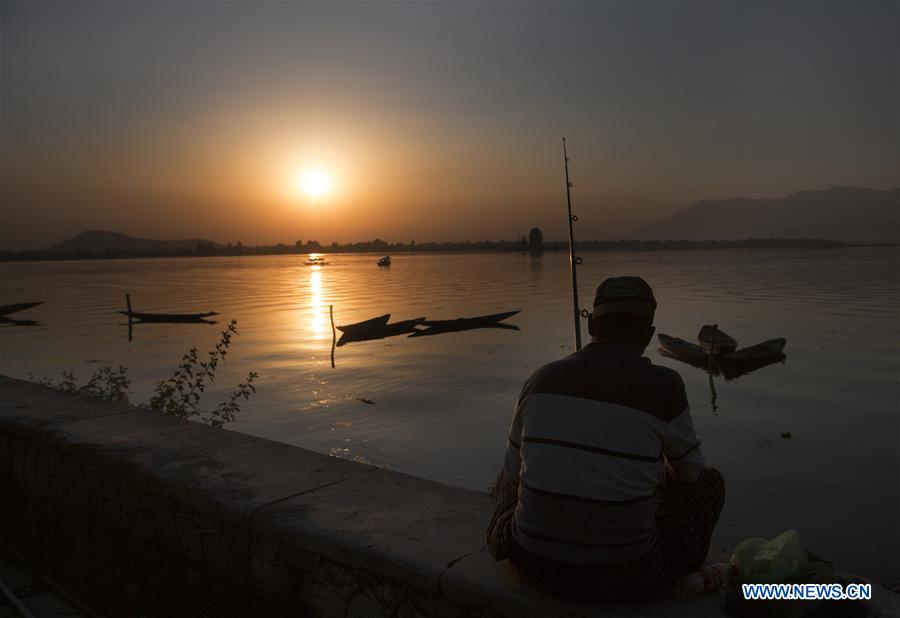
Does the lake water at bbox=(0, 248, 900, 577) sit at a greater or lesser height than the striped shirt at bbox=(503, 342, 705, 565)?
lesser

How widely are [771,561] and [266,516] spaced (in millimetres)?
2323

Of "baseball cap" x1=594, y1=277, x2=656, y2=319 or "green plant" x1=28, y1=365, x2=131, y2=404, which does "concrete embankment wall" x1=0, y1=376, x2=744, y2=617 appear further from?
"green plant" x1=28, y1=365, x2=131, y2=404

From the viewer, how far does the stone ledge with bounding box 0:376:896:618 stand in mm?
2805

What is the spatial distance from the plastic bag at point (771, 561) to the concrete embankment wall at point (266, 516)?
0.59ft

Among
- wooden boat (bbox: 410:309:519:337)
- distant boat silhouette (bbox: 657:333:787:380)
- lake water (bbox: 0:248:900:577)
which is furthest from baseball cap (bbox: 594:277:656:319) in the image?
wooden boat (bbox: 410:309:519:337)

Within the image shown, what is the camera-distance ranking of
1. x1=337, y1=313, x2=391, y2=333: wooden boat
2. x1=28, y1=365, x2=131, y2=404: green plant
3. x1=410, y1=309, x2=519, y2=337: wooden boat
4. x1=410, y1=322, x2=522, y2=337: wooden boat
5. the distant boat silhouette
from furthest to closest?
x1=410, y1=309, x2=519, y2=337: wooden boat < x1=410, y1=322, x2=522, y2=337: wooden boat < x1=337, y1=313, x2=391, y2=333: wooden boat < the distant boat silhouette < x1=28, y1=365, x2=131, y2=404: green plant

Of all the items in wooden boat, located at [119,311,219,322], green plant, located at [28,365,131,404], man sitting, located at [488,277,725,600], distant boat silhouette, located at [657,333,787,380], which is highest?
man sitting, located at [488,277,725,600]

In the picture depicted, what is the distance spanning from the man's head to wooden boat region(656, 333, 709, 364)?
19640mm

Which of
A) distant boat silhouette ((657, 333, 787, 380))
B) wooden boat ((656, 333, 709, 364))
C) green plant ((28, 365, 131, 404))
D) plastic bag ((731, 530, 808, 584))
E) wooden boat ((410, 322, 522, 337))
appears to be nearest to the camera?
plastic bag ((731, 530, 808, 584))

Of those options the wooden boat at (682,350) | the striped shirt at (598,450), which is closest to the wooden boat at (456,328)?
the wooden boat at (682,350)

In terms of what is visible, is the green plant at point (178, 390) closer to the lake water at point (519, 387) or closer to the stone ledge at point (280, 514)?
the lake water at point (519, 387)

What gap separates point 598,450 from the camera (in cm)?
245

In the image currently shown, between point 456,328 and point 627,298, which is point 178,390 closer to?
point 627,298

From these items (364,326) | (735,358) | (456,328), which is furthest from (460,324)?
(735,358)
